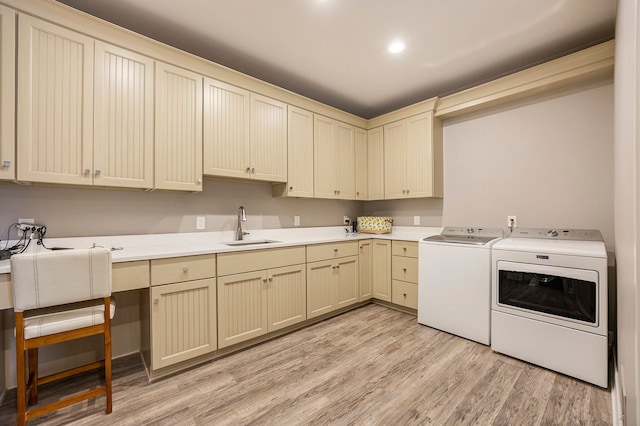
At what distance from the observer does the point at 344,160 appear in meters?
3.63

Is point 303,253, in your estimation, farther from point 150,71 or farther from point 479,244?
point 150,71

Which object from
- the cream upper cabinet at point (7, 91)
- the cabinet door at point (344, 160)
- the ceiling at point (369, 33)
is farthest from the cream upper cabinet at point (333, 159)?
the cream upper cabinet at point (7, 91)

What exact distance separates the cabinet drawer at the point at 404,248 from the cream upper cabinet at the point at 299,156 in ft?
3.83

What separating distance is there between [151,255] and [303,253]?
4.37 ft

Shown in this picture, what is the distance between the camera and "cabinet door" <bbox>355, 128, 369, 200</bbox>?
3.81m

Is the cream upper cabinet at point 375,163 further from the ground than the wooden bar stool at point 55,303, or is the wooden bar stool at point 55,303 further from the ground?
the cream upper cabinet at point 375,163

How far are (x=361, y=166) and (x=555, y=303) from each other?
2.54 metres

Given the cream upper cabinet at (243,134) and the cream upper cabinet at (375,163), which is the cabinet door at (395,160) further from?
the cream upper cabinet at (243,134)

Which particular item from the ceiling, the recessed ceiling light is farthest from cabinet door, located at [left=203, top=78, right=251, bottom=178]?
the recessed ceiling light

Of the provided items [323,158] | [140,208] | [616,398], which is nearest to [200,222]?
[140,208]

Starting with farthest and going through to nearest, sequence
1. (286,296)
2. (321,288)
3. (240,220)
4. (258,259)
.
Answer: (321,288)
(240,220)
(286,296)
(258,259)

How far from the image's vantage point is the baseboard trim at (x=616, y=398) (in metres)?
1.48

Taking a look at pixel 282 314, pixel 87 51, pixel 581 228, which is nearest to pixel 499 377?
pixel 581 228

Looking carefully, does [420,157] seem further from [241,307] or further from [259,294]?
[241,307]
